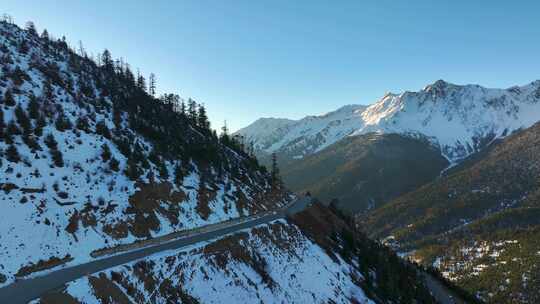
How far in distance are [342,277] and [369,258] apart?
20241mm

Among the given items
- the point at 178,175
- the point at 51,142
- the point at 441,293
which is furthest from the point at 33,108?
the point at 441,293

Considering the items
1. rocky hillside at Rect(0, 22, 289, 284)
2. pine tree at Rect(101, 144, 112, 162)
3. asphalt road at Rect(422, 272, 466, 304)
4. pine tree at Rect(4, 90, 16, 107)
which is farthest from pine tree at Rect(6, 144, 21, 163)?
asphalt road at Rect(422, 272, 466, 304)

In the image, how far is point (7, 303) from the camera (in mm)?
25141

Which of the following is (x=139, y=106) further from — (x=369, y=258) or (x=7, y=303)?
(x=7, y=303)

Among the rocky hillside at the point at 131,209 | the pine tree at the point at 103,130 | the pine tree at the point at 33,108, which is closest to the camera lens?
the rocky hillside at the point at 131,209

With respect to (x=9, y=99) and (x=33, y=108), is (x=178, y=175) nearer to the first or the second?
(x=33, y=108)

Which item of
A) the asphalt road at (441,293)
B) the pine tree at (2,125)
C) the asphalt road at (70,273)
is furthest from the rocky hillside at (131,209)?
the asphalt road at (441,293)

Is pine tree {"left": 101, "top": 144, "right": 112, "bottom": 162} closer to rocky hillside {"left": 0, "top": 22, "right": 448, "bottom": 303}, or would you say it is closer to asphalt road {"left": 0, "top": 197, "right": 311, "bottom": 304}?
rocky hillside {"left": 0, "top": 22, "right": 448, "bottom": 303}

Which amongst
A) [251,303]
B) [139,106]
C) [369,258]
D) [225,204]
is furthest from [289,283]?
[139,106]

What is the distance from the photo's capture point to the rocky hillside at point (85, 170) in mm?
35719

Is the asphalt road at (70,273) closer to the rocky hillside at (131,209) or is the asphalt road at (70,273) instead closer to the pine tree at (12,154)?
the rocky hillside at (131,209)

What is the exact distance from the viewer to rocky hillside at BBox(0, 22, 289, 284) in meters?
35.7

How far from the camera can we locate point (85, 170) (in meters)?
47.7

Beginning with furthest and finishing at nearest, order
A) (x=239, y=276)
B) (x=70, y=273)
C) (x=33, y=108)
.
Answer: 1. (x=33, y=108)
2. (x=239, y=276)
3. (x=70, y=273)
